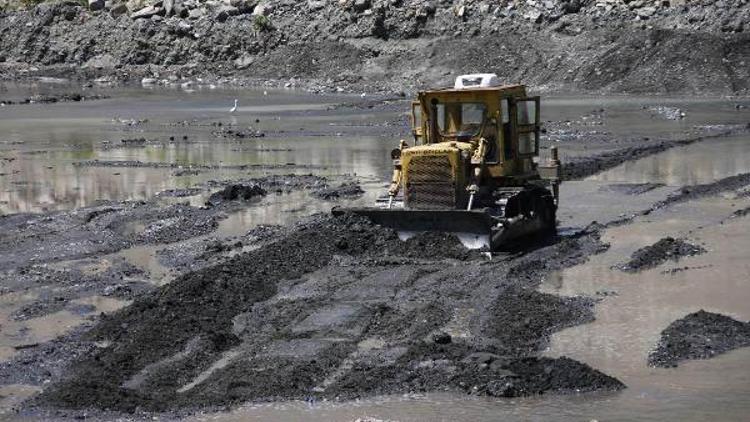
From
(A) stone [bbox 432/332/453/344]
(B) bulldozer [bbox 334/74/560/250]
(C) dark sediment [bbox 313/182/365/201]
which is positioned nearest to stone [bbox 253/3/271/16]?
(C) dark sediment [bbox 313/182/365/201]

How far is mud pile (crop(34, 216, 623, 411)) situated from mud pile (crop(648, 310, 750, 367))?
1.18 m

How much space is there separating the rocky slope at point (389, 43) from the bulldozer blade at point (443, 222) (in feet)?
120

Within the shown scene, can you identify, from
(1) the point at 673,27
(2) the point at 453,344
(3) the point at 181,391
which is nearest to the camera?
(3) the point at 181,391

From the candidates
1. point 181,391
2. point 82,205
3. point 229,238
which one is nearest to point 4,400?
point 181,391

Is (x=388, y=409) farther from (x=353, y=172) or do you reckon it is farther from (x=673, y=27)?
(x=673, y=27)

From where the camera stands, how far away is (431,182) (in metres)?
18.4

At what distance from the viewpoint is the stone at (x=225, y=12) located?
75000 millimetres

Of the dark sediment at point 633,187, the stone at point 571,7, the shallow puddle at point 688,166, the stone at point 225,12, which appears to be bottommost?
the shallow puddle at point 688,166

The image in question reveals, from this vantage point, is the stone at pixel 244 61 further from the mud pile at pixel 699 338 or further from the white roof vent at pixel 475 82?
the mud pile at pixel 699 338

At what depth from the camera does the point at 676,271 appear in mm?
17656

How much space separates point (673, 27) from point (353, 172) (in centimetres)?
3352

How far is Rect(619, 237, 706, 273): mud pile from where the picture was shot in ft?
59.0

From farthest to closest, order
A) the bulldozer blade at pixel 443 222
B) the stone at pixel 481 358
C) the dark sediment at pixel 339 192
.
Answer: the dark sediment at pixel 339 192 < the bulldozer blade at pixel 443 222 < the stone at pixel 481 358

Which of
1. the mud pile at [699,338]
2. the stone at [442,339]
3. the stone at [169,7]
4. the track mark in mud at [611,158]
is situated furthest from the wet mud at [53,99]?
the mud pile at [699,338]
